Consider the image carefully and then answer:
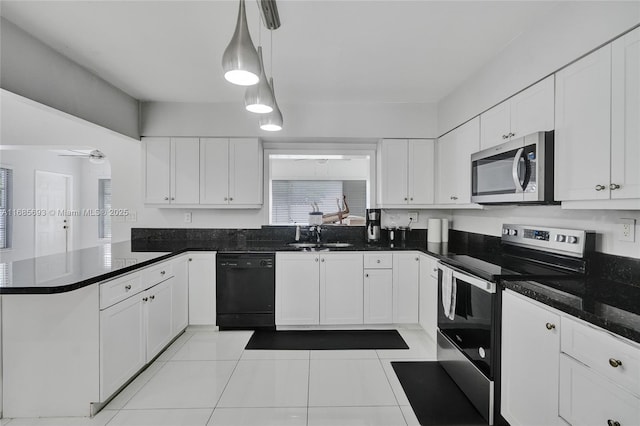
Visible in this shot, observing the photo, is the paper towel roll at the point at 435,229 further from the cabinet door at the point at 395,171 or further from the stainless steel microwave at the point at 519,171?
the stainless steel microwave at the point at 519,171

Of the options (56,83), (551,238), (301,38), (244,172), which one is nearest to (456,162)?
(551,238)

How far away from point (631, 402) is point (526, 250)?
1341mm

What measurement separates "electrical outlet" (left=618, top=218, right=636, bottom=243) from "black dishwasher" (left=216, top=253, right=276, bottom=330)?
2.65m

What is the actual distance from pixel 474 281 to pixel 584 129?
3.36ft

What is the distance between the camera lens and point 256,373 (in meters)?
2.38

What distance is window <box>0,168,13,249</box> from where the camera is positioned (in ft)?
14.7

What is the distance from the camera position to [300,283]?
3.17m

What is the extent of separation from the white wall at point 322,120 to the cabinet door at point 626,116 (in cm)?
211

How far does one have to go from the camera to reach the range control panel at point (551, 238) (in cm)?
175

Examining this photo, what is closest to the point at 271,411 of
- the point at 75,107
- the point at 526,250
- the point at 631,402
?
the point at 631,402

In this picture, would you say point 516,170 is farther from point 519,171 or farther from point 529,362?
point 529,362

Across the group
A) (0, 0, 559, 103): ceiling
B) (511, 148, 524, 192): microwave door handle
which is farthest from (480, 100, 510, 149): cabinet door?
(0, 0, 559, 103): ceiling

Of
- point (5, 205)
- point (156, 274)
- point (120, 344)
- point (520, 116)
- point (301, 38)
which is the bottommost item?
point (120, 344)

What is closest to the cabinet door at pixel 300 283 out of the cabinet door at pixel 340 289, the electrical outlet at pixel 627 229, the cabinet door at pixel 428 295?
the cabinet door at pixel 340 289
